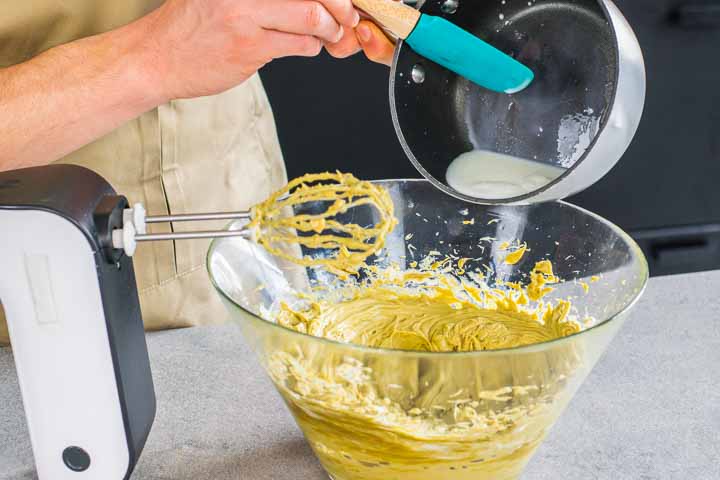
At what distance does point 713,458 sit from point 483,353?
390mm

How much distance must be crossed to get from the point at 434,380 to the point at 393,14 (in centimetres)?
43

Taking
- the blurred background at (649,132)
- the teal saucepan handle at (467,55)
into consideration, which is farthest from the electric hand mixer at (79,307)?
the blurred background at (649,132)

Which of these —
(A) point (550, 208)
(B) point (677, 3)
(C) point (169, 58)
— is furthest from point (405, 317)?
→ (B) point (677, 3)

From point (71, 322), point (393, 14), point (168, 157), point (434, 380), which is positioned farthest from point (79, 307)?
point (168, 157)

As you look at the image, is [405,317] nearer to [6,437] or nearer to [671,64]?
[6,437]

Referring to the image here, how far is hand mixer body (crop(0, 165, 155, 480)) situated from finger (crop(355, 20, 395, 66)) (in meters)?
0.39

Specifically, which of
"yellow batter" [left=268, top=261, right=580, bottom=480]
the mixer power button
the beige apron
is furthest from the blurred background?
the mixer power button

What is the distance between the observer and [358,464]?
91 centimetres

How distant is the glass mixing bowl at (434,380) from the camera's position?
81 cm

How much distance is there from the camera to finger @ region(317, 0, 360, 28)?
999 mm

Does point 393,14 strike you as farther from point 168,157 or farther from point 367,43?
point 168,157

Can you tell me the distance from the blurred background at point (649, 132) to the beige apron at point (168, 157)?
2.40 ft

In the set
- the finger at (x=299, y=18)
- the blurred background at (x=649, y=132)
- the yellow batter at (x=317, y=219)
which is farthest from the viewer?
the blurred background at (x=649, y=132)

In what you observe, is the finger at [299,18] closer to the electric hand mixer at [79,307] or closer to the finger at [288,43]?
the finger at [288,43]
